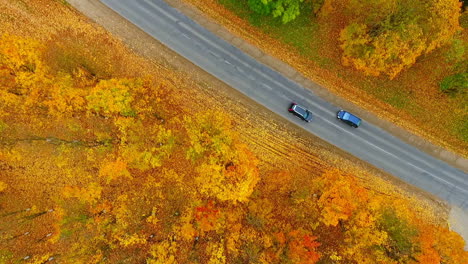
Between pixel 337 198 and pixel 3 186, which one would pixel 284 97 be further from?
pixel 3 186

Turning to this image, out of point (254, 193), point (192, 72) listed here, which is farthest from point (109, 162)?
point (254, 193)

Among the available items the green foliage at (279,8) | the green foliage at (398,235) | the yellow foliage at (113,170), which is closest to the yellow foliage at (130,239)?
the yellow foliage at (113,170)

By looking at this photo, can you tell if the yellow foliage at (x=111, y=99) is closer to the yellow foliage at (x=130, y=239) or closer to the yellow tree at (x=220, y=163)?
the yellow tree at (x=220, y=163)

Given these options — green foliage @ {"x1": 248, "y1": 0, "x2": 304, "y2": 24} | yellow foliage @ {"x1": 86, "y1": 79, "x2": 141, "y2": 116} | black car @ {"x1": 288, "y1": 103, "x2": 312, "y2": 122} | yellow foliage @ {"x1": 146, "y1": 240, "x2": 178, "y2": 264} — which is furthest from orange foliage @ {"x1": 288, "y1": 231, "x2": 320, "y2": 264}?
green foliage @ {"x1": 248, "y1": 0, "x2": 304, "y2": 24}

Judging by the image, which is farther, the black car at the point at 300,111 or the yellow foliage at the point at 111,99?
the black car at the point at 300,111

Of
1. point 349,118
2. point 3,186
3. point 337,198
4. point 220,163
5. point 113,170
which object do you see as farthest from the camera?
point 349,118

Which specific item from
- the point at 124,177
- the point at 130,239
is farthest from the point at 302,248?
the point at 124,177
